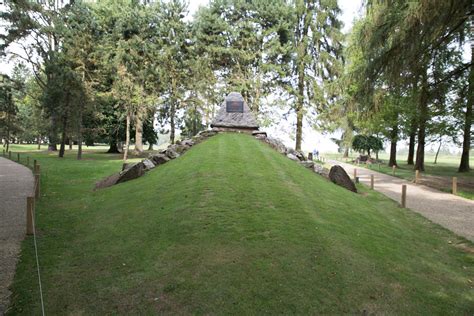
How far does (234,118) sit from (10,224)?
22.4 m

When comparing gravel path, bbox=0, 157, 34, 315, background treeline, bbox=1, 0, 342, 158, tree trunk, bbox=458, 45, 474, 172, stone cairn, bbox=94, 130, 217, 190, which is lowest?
gravel path, bbox=0, 157, 34, 315

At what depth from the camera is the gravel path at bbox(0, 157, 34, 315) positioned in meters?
5.66

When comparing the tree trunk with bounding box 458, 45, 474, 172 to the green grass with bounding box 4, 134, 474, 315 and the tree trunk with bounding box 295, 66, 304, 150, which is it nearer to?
the green grass with bounding box 4, 134, 474, 315

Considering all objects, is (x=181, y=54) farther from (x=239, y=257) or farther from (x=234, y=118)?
(x=239, y=257)

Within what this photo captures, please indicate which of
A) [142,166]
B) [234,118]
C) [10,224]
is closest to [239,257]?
[10,224]

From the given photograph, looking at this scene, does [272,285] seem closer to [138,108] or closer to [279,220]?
[279,220]

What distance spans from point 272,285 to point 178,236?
248 cm

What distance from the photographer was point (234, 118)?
29797 mm

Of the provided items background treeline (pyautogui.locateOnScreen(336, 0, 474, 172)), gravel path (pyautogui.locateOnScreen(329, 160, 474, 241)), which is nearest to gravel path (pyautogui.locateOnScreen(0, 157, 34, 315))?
gravel path (pyautogui.locateOnScreen(329, 160, 474, 241))

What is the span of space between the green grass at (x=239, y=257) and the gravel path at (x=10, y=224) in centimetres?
21

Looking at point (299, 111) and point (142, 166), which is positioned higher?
point (299, 111)

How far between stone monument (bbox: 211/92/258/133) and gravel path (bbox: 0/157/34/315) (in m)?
16.0

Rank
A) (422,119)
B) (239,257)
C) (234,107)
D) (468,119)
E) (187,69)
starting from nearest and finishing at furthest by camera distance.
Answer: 1. (239,257)
2. (468,119)
3. (422,119)
4. (234,107)
5. (187,69)

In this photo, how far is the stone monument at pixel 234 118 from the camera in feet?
96.7
